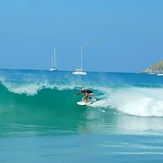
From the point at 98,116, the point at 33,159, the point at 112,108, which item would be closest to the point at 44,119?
the point at 98,116

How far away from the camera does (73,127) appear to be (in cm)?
1462

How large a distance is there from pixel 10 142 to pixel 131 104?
1101 cm

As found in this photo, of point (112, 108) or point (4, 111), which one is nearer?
point (4, 111)

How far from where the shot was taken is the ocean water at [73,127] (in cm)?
968

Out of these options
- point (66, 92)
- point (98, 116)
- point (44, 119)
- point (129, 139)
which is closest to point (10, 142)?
point (129, 139)

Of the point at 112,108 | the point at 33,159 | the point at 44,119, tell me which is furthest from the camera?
the point at 112,108

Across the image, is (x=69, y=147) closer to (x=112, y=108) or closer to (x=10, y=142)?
(x=10, y=142)

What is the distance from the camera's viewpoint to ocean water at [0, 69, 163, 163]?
9.68 m

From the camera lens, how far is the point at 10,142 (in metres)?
10.9

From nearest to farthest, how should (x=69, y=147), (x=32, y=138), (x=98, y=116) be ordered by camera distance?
(x=69, y=147) < (x=32, y=138) < (x=98, y=116)

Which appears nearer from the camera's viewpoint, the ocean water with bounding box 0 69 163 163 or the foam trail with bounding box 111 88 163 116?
the ocean water with bounding box 0 69 163 163

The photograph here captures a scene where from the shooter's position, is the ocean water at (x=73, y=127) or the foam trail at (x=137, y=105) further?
the foam trail at (x=137, y=105)

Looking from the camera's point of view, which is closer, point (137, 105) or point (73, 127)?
point (73, 127)

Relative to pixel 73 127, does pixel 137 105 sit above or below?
above
